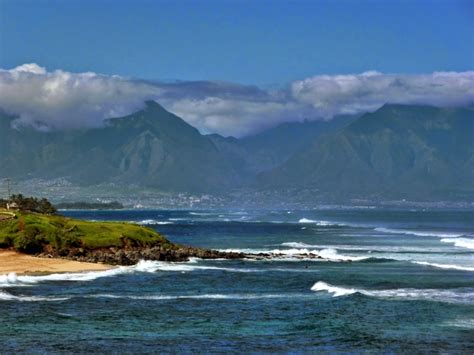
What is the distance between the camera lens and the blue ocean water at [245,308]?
51.0 metres

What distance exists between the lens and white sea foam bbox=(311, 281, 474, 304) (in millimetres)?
70000

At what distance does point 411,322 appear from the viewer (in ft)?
190

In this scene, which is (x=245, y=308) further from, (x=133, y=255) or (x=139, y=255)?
(x=139, y=255)

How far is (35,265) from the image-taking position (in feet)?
307

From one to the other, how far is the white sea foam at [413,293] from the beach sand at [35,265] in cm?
2819

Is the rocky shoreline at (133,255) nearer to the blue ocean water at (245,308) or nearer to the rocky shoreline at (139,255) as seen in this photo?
the rocky shoreline at (139,255)

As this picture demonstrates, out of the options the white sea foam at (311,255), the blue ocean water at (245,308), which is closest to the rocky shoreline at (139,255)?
the white sea foam at (311,255)

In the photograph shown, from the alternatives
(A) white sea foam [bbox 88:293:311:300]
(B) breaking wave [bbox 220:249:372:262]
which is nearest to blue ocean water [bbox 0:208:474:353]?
(A) white sea foam [bbox 88:293:311:300]

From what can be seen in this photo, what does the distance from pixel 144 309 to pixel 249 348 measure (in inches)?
684

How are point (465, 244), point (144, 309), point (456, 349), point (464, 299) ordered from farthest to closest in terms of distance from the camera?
point (465, 244)
point (464, 299)
point (144, 309)
point (456, 349)

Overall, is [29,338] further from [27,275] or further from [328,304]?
[27,275]

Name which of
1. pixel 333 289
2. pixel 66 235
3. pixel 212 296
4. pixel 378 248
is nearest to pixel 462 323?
pixel 333 289

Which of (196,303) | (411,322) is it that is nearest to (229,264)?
(196,303)

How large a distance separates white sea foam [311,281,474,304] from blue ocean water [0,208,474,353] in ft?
0.28
